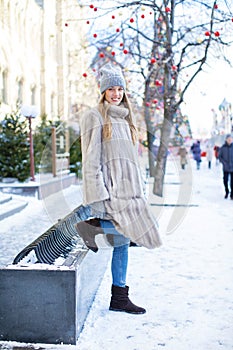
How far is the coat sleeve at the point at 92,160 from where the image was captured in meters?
3.42

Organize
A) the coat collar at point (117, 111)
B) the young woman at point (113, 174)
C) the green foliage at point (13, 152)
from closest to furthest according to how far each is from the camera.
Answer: the young woman at point (113, 174) → the coat collar at point (117, 111) → the green foliage at point (13, 152)

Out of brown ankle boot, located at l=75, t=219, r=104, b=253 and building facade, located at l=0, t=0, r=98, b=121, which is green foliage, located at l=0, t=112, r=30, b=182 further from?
brown ankle boot, located at l=75, t=219, r=104, b=253

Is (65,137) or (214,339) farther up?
(65,137)

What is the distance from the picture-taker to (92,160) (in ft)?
11.2

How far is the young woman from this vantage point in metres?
3.46

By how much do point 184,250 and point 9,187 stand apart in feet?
23.4

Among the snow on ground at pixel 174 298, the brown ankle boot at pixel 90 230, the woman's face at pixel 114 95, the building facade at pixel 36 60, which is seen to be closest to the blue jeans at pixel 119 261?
the brown ankle boot at pixel 90 230

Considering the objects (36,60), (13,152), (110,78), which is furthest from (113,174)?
(36,60)

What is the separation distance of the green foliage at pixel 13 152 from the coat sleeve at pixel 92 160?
32.5 ft

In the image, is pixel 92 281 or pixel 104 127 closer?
pixel 104 127

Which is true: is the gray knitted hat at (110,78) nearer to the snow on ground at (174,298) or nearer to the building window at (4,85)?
the snow on ground at (174,298)

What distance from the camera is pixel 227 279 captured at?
487 cm

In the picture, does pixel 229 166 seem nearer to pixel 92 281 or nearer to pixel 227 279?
pixel 227 279

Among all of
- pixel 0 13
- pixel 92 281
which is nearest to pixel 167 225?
pixel 92 281
